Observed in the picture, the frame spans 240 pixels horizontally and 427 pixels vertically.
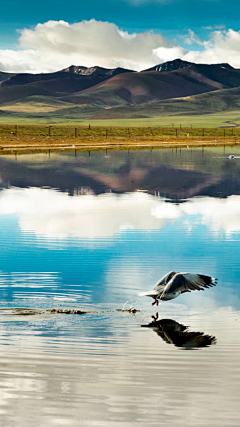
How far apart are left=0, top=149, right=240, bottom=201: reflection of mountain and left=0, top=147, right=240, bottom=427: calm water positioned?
30.3 feet

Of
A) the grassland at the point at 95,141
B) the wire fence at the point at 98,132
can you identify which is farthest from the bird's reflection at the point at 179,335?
the wire fence at the point at 98,132

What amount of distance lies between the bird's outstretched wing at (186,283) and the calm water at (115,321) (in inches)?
24.1

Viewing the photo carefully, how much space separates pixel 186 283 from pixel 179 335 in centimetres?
109

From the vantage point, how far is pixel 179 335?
10.9 meters

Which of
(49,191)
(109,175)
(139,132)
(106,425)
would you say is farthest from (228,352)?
(139,132)

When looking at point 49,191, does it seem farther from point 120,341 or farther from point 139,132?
point 139,132

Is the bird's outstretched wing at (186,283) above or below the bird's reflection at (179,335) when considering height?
above

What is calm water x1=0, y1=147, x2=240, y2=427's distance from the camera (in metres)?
8.17

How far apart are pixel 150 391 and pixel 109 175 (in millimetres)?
37263

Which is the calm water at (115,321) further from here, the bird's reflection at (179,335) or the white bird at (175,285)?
the white bird at (175,285)

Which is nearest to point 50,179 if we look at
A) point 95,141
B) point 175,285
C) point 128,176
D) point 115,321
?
point 128,176

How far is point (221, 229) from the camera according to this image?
2162 cm

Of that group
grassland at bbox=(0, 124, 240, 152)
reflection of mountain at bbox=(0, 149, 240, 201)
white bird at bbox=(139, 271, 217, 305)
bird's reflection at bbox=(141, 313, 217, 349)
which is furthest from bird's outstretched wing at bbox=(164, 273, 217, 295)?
grassland at bbox=(0, 124, 240, 152)

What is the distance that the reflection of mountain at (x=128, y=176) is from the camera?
3578cm
